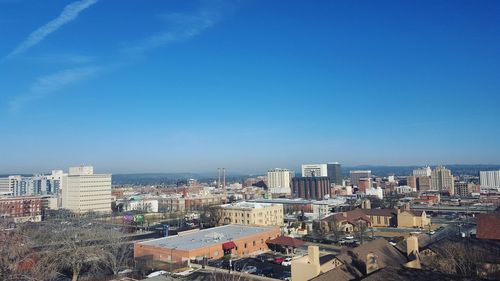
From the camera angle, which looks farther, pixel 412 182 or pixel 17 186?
pixel 412 182

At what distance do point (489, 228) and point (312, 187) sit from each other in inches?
3627

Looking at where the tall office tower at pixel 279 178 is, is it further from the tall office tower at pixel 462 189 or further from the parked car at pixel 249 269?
the parked car at pixel 249 269

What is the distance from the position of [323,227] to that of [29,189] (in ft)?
356

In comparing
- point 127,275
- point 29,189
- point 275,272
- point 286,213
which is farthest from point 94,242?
point 29,189

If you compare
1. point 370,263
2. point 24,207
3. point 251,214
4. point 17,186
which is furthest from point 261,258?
point 17,186

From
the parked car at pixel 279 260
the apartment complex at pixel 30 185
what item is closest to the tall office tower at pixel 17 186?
the apartment complex at pixel 30 185

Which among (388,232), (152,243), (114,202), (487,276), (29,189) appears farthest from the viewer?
(29,189)

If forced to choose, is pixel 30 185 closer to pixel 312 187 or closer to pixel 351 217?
pixel 312 187

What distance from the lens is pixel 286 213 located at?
77.3 meters

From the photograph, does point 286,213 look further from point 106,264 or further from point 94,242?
point 106,264

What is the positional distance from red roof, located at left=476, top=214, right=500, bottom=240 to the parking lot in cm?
1369

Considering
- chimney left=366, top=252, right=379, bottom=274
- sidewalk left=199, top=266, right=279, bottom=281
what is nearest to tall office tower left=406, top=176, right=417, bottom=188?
sidewalk left=199, top=266, right=279, bottom=281

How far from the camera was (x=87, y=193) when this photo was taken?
99.0 m

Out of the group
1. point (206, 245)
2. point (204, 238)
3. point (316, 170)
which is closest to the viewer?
point (206, 245)
